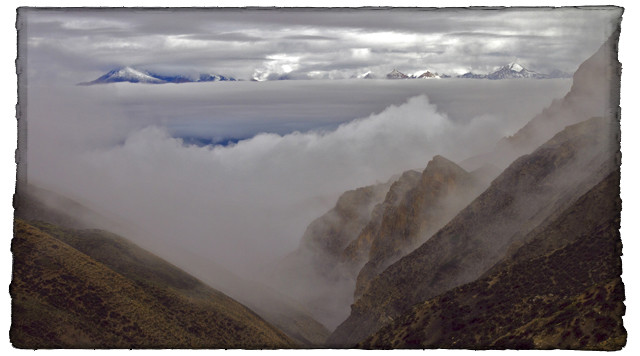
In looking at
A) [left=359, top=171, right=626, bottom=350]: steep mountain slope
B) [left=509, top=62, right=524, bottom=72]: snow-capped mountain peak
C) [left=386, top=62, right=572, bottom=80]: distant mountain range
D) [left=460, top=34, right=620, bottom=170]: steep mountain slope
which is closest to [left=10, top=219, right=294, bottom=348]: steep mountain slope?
[left=359, top=171, right=626, bottom=350]: steep mountain slope

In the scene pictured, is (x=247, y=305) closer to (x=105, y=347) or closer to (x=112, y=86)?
(x=105, y=347)

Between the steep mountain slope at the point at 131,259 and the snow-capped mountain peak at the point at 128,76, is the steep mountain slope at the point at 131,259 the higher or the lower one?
the lower one

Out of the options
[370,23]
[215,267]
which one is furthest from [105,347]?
[370,23]

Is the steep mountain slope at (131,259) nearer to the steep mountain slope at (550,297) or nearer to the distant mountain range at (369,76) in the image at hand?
the steep mountain slope at (550,297)

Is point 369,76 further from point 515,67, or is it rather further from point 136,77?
point 136,77

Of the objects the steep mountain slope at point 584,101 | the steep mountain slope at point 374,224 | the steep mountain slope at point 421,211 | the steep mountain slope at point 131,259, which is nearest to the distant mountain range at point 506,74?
the steep mountain slope at point 584,101

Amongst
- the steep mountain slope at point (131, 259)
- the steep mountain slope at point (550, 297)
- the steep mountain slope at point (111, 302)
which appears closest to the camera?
the steep mountain slope at point (550, 297)
